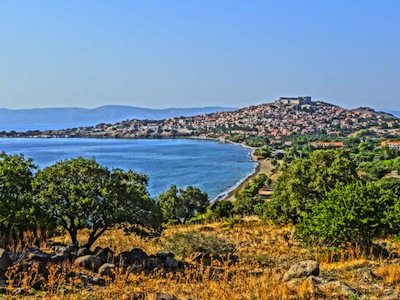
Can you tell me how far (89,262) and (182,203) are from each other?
91.0 ft

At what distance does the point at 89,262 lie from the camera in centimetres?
906

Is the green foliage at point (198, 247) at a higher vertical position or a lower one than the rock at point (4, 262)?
lower

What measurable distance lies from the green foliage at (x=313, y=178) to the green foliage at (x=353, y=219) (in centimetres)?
696

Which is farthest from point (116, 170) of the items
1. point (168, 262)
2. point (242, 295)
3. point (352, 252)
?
point (242, 295)

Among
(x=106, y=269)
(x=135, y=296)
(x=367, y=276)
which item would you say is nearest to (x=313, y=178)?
(x=367, y=276)

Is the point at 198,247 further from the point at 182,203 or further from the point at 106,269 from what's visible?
the point at 182,203

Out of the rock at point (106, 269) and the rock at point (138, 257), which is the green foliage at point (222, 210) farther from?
the rock at point (106, 269)

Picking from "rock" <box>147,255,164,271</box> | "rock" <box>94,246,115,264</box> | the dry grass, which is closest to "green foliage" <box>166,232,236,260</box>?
the dry grass

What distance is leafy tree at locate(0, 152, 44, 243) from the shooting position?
11266mm

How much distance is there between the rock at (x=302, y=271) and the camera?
7660 mm

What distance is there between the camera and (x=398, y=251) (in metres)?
11.2

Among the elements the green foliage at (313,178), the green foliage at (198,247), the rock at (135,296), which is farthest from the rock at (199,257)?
the green foliage at (313,178)

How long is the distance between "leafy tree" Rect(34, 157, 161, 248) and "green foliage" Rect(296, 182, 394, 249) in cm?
457

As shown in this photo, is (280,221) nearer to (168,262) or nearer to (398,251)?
(398,251)
